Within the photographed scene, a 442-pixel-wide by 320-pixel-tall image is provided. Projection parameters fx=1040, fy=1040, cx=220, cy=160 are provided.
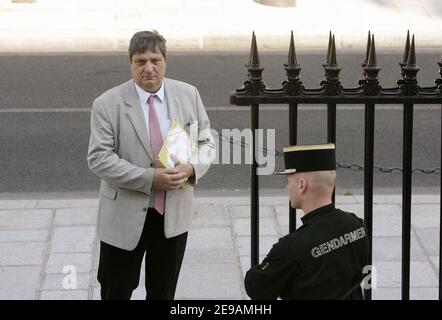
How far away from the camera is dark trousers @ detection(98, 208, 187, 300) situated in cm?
551

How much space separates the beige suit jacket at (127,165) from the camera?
Answer: 533 centimetres

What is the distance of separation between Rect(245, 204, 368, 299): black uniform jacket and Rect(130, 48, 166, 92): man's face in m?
1.45

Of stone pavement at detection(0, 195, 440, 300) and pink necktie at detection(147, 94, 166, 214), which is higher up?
pink necktie at detection(147, 94, 166, 214)

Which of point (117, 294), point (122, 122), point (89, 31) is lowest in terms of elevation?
point (117, 294)

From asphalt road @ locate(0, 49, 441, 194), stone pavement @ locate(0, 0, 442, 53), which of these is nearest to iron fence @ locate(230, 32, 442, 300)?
asphalt road @ locate(0, 49, 441, 194)

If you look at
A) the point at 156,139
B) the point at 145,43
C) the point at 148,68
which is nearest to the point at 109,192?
the point at 156,139

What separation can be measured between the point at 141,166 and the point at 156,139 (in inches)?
6.3

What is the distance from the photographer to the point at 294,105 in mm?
4906

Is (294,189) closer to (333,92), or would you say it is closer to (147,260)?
(333,92)

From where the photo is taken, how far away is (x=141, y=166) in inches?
213

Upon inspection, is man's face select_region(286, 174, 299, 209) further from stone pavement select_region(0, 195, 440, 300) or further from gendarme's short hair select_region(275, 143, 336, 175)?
stone pavement select_region(0, 195, 440, 300)
